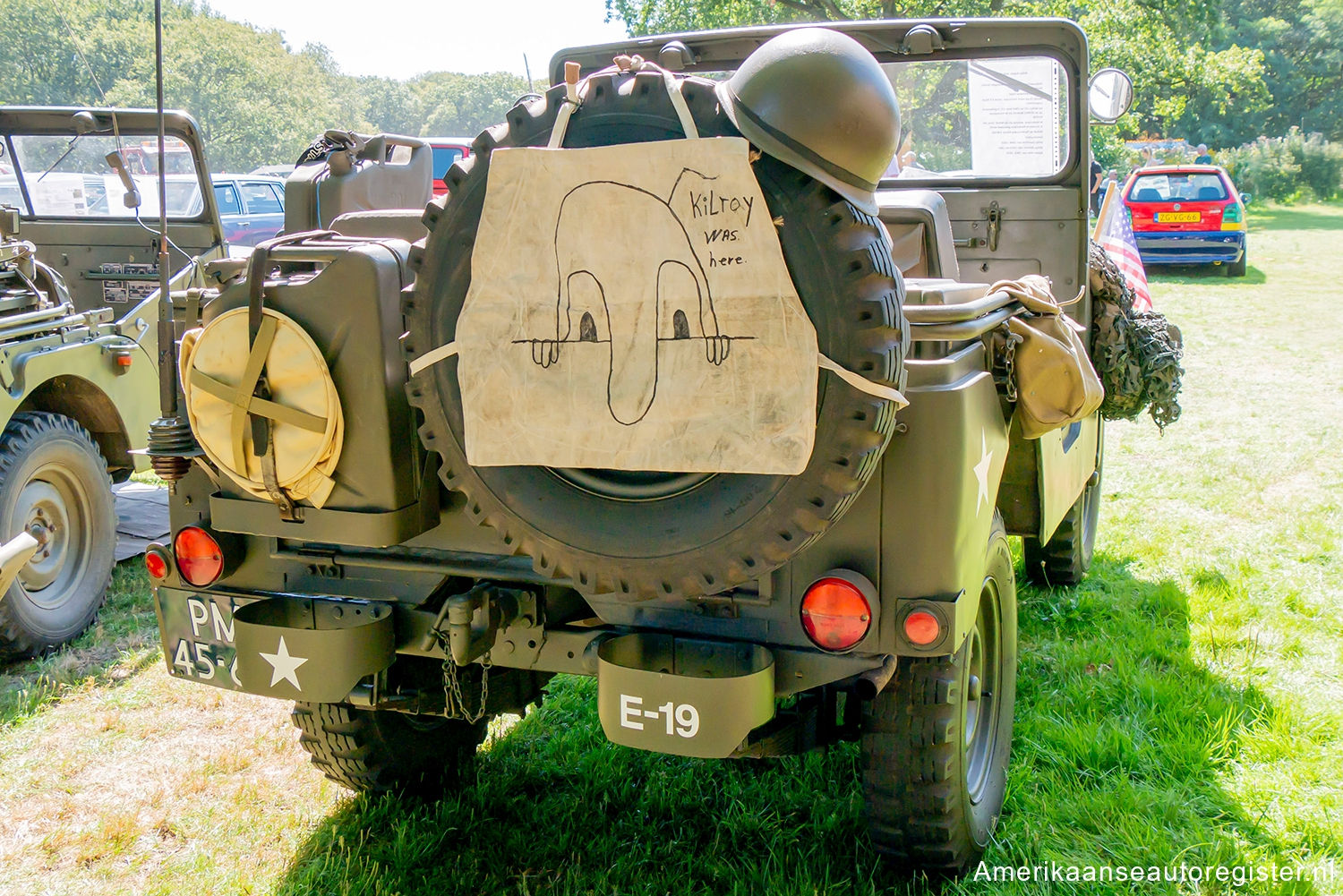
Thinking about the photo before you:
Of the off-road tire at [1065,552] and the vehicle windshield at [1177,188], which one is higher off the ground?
the vehicle windshield at [1177,188]

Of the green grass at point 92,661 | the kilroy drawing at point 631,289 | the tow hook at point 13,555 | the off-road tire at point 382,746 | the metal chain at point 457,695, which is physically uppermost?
the kilroy drawing at point 631,289

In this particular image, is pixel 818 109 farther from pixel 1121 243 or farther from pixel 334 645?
pixel 1121 243

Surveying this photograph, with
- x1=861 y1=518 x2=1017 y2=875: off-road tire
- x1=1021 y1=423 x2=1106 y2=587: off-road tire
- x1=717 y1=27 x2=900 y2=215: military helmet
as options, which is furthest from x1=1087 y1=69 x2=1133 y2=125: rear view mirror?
x1=717 y1=27 x2=900 y2=215: military helmet

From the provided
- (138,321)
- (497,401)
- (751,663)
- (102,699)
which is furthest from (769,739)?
(138,321)

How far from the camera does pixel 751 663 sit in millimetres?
2152

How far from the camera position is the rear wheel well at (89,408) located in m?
4.78

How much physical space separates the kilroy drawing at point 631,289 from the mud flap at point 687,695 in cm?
52

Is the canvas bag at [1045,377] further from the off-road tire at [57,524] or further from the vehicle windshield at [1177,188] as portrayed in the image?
the vehicle windshield at [1177,188]

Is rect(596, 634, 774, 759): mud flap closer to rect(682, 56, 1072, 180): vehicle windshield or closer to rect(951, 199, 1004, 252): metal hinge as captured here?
rect(951, 199, 1004, 252): metal hinge

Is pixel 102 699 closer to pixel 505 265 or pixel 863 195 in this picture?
pixel 505 265

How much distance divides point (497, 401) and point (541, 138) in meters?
0.50

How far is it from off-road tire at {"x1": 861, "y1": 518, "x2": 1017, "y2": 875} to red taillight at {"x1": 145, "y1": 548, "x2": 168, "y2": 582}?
1.69 m

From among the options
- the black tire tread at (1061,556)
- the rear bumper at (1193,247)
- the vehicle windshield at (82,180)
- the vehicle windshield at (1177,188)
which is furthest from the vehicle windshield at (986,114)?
the vehicle windshield at (1177,188)

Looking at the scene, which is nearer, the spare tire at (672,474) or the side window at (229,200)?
the spare tire at (672,474)
